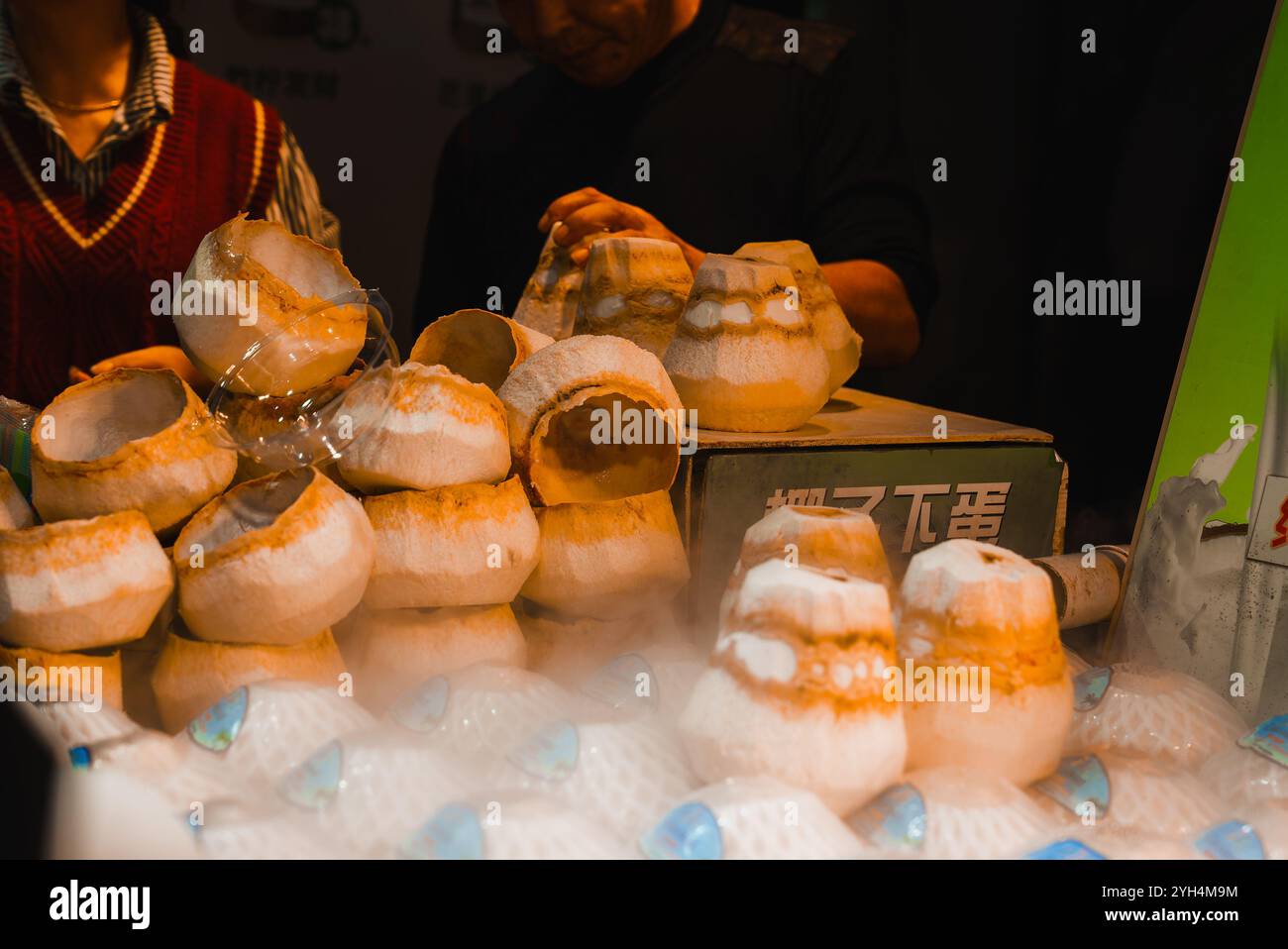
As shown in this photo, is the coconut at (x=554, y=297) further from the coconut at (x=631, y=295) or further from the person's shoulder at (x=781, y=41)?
the person's shoulder at (x=781, y=41)

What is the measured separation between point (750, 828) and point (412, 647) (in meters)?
0.51

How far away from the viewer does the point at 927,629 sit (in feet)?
3.36

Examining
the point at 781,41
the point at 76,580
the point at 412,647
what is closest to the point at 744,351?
the point at 412,647

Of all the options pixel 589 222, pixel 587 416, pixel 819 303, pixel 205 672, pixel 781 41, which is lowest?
pixel 205 672

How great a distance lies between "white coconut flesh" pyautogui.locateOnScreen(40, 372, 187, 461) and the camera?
1242 millimetres

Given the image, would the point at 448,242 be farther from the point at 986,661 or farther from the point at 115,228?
the point at 986,661

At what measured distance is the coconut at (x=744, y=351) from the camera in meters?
1.52

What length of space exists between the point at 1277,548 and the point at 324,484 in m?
1.03

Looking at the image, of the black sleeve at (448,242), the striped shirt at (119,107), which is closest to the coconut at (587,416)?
the striped shirt at (119,107)

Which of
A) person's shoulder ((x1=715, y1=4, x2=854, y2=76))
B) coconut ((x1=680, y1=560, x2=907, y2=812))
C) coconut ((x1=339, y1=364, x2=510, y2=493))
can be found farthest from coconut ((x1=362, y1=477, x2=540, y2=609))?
person's shoulder ((x1=715, y1=4, x2=854, y2=76))

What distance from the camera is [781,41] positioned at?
260 cm

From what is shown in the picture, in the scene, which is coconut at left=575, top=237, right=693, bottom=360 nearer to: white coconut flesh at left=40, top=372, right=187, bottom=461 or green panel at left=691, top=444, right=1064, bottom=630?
green panel at left=691, top=444, right=1064, bottom=630

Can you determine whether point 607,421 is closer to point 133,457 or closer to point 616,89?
point 133,457

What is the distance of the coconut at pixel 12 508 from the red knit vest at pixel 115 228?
1.14 meters
